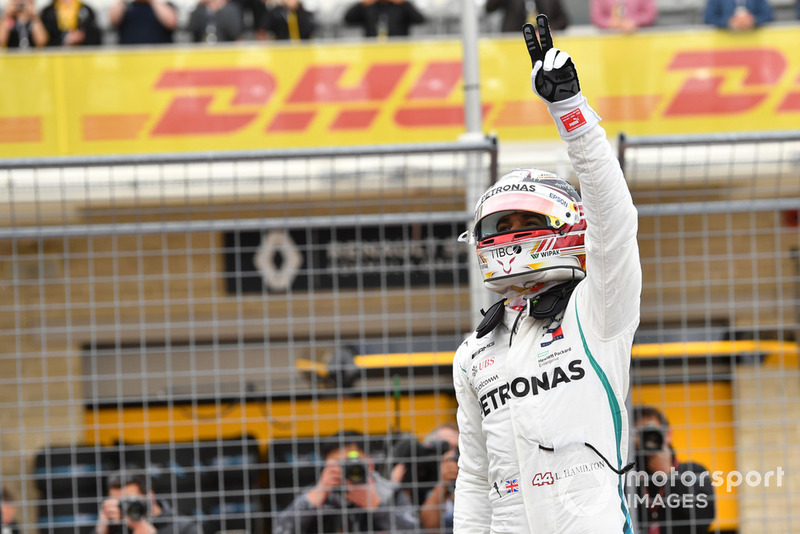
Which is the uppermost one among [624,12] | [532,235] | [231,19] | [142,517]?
[231,19]

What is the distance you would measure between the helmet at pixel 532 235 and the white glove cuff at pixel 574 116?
1.18 feet

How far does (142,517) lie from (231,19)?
4.80 m

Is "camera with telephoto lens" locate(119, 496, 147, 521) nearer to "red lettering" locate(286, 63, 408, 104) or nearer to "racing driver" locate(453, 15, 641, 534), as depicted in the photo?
"racing driver" locate(453, 15, 641, 534)

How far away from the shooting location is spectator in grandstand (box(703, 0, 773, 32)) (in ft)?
24.2

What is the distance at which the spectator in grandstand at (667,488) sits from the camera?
147 inches

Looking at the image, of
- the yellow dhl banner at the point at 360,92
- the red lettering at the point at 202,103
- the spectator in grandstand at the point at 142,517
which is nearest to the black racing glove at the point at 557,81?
the spectator in grandstand at the point at 142,517

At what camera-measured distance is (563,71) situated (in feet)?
7.16

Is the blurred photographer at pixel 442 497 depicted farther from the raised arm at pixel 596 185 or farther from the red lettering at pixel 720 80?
the red lettering at pixel 720 80

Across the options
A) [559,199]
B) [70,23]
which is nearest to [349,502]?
[559,199]

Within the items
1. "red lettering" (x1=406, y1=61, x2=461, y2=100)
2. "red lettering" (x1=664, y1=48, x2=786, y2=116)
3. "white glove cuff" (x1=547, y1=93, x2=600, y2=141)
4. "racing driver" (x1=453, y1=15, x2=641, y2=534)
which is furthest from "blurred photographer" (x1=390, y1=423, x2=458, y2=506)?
"red lettering" (x1=664, y1=48, x2=786, y2=116)

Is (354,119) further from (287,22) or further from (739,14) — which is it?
(739,14)

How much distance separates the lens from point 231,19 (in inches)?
311

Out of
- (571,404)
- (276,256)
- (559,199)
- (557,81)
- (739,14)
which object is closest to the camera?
(557,81)

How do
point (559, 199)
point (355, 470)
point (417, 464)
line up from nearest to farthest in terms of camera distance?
1. point (559, 199)
2. point (355, 470)
3. point (417, 464)
